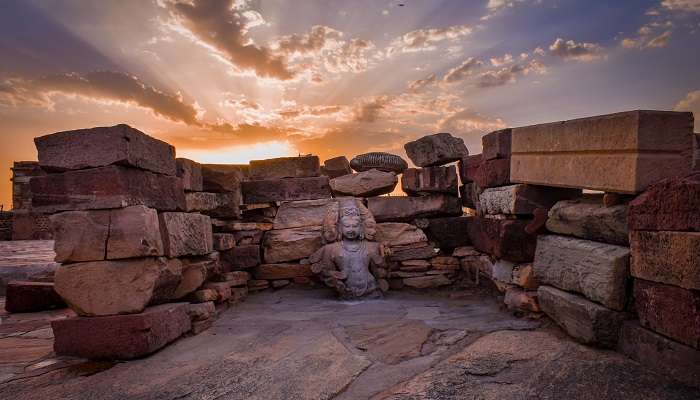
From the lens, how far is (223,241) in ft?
17.1

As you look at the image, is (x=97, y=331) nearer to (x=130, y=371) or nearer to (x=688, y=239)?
(x=130, y=371)

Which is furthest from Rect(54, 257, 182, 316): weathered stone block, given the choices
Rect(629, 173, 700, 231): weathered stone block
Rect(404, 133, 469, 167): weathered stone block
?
Rect(404, 133, 469, 167): weathered stone block

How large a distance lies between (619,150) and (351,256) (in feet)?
10.5

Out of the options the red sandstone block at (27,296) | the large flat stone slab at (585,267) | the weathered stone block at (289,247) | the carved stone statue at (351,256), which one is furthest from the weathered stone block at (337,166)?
the red sandstone block at (27,296)

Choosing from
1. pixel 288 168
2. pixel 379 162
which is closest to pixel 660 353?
pixel 379 162

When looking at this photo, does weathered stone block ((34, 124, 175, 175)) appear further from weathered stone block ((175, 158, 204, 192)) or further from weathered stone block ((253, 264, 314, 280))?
weathered stone block ((253, 264, 314, 280))

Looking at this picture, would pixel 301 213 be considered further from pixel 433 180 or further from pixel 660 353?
pixel 660 353

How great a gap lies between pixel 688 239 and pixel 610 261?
607 mm

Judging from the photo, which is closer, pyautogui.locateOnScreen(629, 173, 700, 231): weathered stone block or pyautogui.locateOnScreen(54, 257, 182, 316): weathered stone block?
pyautogui.locateOnScreen(629, 173, 700, 231): weathered stone block

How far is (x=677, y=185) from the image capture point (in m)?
2.38

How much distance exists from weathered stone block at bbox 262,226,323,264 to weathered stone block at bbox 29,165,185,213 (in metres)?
2.52

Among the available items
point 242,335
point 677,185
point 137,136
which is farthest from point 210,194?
point 677,185

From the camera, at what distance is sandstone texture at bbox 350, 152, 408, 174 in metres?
6.39

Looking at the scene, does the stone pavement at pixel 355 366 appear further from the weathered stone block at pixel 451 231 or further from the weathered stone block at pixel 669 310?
the weathered stone block at pixel 451 231
